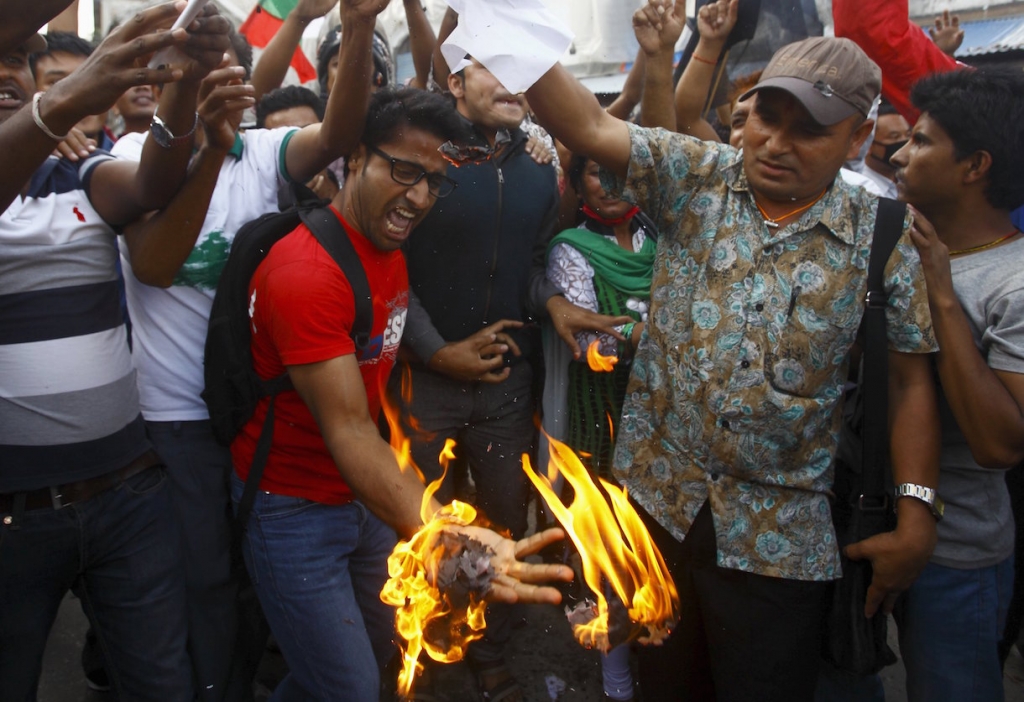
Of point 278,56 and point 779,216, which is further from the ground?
point 278,56

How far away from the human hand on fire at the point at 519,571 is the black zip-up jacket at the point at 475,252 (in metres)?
1.46

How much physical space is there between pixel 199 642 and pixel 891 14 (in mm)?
4027

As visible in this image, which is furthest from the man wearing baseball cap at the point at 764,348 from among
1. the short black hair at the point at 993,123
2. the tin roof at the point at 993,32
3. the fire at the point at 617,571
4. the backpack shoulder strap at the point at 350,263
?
the tin roof at the point at 993,32

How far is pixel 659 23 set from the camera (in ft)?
8.40

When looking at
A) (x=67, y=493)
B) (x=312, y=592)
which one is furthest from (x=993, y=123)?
(x=67, y=493)

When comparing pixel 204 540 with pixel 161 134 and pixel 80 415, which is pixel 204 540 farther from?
pixel 161 134

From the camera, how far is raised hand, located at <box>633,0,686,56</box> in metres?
2.54

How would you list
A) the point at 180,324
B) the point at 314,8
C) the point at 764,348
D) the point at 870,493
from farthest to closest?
the point at 314,8, the point at 180,324, the point at 870,493, the point at 764,348

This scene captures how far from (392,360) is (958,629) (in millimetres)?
2274

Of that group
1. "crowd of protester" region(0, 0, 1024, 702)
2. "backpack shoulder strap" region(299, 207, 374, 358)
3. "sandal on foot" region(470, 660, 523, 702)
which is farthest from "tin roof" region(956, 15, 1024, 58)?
"backpack shoulder strap" region(299, 207, 374, 358)

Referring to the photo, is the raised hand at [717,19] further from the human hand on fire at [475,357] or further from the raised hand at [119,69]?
the raised hand at [119,69]

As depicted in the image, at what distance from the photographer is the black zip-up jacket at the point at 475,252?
3309 mm

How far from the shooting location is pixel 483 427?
3545 millimetres

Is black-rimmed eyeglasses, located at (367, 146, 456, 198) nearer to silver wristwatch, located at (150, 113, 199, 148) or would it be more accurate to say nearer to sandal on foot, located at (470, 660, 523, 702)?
silver wristwatch, located at (150, 113, 199, 148)
